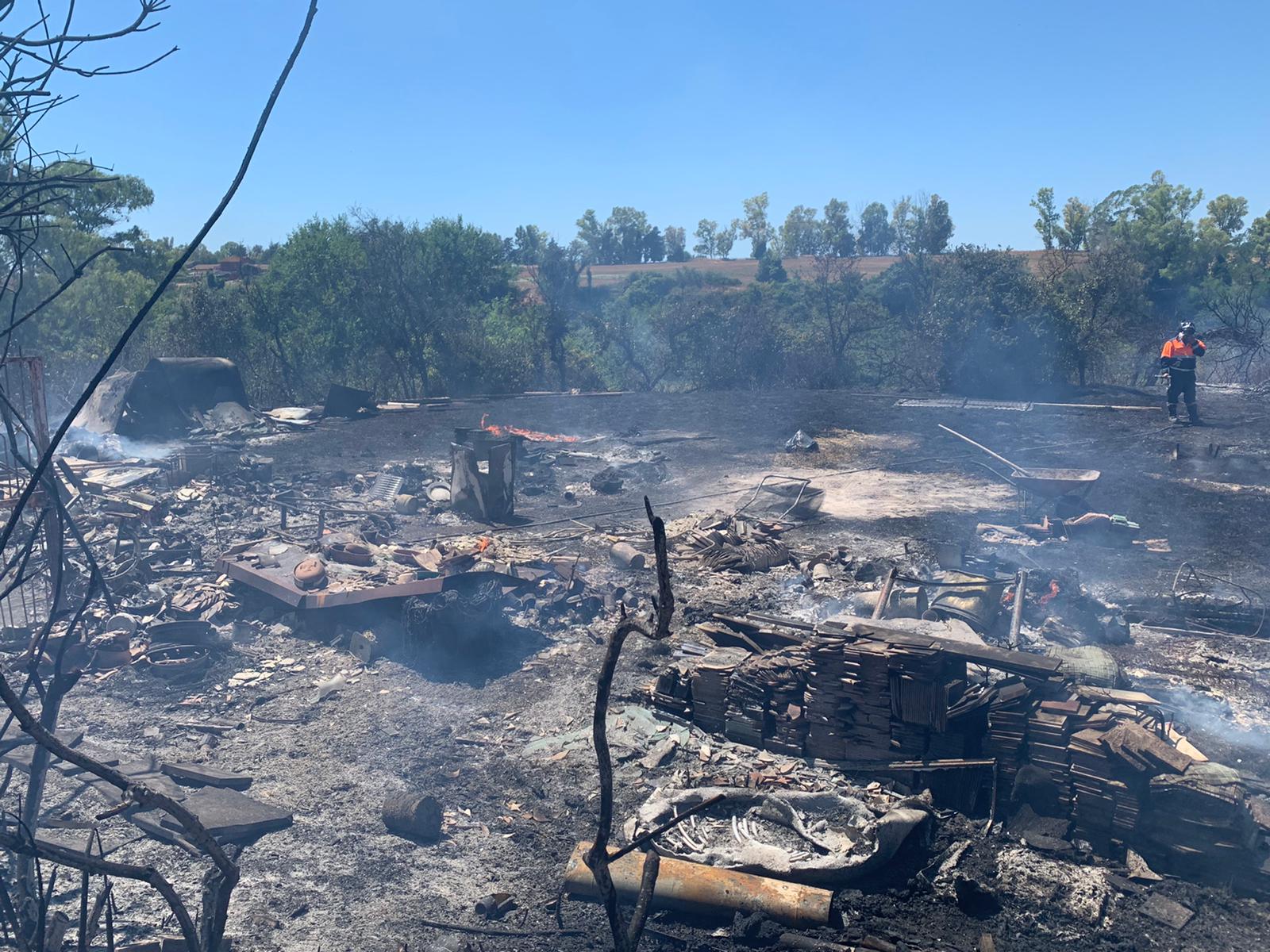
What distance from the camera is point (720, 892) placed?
5055mm

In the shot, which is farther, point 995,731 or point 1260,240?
point 1260,240

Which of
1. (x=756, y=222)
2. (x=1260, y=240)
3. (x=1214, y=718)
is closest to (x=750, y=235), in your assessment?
(x=756, y=222)

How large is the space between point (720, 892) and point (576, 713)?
2.96 m

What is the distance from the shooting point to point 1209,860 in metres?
5.35

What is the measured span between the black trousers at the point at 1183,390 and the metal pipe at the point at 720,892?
16.8 metres

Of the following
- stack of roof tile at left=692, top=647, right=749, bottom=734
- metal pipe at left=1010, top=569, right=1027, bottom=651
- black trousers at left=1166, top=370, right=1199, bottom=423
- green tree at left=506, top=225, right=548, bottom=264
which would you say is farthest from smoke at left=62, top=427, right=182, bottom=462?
green tree at left=506, top=225, right=548, bottom=264

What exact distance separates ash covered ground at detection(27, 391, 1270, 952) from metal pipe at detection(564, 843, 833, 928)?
13cm

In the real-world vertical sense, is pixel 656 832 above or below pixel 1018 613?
above

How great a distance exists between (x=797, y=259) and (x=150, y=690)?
77512 millimetres

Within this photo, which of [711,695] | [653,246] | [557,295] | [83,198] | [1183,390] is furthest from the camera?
[653,246]

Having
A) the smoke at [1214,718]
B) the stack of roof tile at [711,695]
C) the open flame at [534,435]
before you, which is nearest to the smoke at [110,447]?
the open flame at [534,435]

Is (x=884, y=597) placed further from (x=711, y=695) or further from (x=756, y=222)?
(x=756, y=222)

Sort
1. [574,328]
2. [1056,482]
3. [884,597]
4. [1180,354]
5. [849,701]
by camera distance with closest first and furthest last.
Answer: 1. [849,701]
2. [884,597]
3. [1056,482]
4. [1180,354]
5. [574,328]

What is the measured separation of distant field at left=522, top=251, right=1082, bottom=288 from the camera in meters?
64.7
